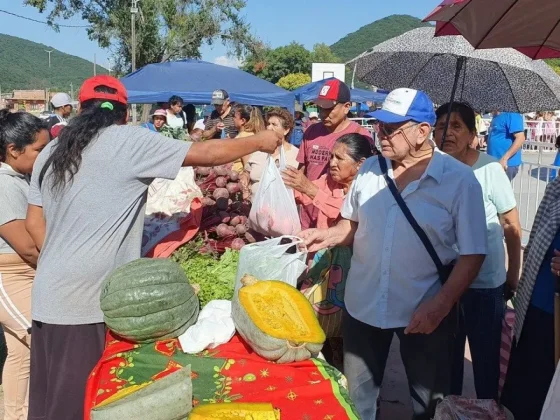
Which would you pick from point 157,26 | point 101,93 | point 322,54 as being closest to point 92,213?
point 101,93

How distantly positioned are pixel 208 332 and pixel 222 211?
137cm

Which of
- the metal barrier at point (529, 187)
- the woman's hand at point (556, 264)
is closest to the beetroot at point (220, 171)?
the woman's hand at point (556, 264)

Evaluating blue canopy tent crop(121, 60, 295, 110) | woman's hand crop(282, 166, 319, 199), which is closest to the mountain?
blue canopy tent crop(121, 60, 295, 110)

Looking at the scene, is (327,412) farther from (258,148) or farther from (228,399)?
(258,148)

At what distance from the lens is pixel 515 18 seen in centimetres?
304

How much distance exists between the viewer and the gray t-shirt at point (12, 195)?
2902 millimetres

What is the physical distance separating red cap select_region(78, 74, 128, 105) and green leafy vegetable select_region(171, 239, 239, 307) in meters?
1.04

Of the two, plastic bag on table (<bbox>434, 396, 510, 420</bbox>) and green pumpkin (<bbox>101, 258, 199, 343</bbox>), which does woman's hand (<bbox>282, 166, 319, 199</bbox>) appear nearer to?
green pumpkin (<bbox>101, 258, 199, 343</bbox>)

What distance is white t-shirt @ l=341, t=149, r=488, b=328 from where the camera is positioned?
2604mm

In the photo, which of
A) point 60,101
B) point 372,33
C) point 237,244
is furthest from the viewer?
point 372,33

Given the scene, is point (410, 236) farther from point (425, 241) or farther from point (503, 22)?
point (503, 22)

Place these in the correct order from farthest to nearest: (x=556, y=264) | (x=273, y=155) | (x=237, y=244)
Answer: (x=273, y=155), (x=237, y=244), (x=556, y=264)

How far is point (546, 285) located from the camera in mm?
2666

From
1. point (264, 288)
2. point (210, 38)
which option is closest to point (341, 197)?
point (264, 288)
